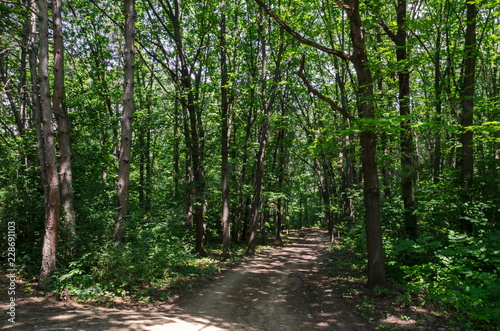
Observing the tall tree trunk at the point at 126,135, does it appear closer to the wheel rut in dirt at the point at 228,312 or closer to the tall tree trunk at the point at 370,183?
the wheel rut in dirt at the point at 228,312

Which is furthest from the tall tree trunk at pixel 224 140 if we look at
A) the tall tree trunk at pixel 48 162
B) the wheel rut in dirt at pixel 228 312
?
the tall tree trunk at pixel 48 162

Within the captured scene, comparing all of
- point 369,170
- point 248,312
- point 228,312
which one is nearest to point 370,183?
point 369,170

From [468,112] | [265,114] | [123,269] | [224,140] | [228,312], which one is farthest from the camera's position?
[265,114]

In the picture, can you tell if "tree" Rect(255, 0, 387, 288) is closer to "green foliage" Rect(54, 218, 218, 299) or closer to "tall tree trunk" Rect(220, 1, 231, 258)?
"green foliage" Rect(54, 218, 218, 299)

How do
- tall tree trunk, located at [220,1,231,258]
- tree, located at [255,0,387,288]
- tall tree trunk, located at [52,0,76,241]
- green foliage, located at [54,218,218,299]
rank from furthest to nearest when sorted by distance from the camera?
tall tree trunk, located at [220,1,231,258]
tall tree trunk, located at [52,0,76,241]
tree, located at [255,0,387,288]
green foliage, located at [54,218,218,299]

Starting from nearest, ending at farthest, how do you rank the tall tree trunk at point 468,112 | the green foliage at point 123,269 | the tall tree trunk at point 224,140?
the green foliage at point 123,269
the tall tree trunk at point 468,112
the tall tree trunk at point 224,140

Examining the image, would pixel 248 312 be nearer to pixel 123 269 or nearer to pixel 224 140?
pixel 123 269

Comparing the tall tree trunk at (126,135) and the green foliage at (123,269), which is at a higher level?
the tall tree trunk at (126,135)

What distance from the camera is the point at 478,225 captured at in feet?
25.2

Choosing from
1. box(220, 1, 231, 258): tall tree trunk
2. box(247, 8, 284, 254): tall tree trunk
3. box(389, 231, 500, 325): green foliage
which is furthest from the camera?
box(247, 8, 284, 254): tall tree trunk

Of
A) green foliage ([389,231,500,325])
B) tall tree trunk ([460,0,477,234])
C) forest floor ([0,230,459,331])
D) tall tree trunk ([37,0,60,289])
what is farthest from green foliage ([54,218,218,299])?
tall tree trunk ([460,0,477,234])

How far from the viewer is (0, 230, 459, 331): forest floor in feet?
16.0

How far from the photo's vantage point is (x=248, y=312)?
251 inches

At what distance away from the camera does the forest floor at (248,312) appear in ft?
16.0
